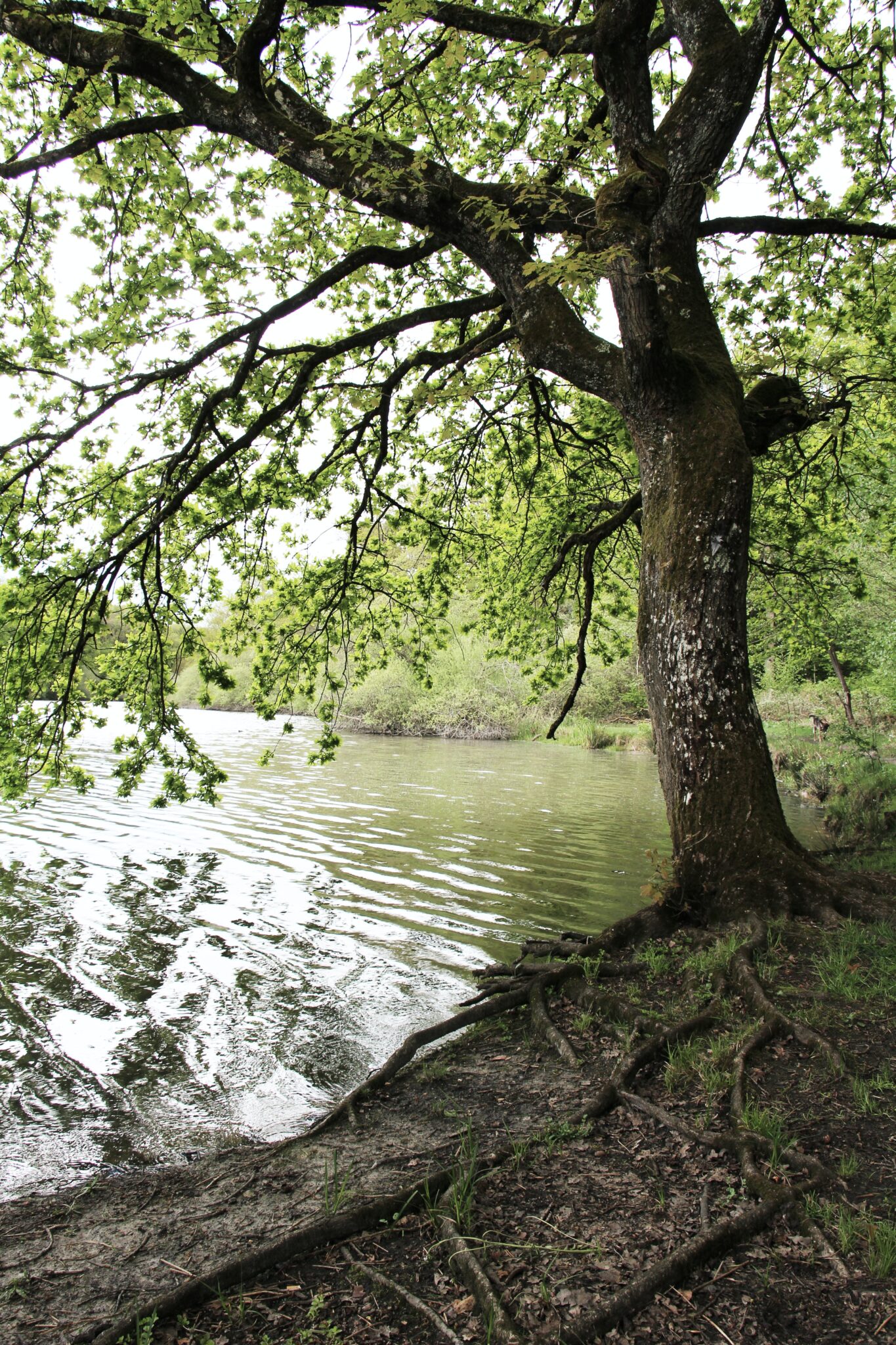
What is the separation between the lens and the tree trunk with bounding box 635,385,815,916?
5.68 metres

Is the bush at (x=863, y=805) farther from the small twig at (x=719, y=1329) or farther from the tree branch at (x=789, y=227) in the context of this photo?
the small twig at (x=719, y=1329)

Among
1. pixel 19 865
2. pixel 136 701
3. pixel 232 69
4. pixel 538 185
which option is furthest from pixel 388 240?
pixel 19 865

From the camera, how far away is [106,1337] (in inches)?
99.0

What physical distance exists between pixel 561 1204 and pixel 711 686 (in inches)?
147

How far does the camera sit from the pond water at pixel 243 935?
5.07 meters

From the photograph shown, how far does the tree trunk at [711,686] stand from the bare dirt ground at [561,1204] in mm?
783

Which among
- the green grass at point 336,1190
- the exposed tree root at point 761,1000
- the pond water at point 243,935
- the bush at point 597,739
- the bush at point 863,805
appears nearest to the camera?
the green grass at point 336,1190

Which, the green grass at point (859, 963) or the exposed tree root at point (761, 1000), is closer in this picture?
the exposed tree root at point (761, 1000)

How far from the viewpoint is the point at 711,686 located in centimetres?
573

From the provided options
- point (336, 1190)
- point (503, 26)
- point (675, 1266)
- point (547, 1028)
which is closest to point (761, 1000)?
point (547, 1028)

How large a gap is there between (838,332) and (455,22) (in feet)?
21.5

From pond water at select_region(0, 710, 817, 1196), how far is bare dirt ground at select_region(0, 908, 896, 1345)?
3.36 feet

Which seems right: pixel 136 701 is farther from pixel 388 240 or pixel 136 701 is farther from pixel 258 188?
pixel 258 188

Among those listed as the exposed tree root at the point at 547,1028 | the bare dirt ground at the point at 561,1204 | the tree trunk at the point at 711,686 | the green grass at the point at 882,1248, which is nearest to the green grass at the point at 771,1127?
the bare dirt ground at the point at 561,1204
